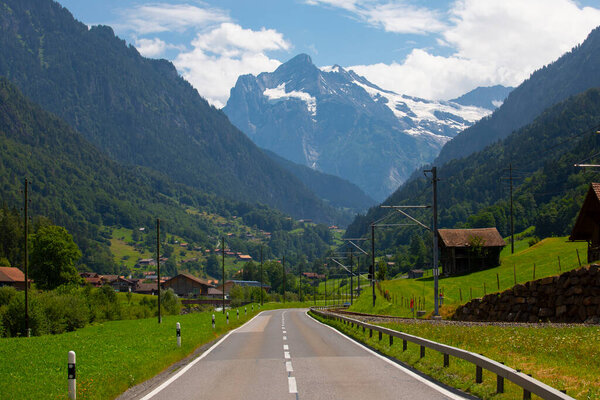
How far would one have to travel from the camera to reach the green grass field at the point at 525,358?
13.5 meters

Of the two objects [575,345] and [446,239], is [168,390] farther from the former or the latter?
[446,239]

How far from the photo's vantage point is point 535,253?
8275 centimetres

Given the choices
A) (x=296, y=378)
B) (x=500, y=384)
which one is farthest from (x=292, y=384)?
(x=500, y=384)

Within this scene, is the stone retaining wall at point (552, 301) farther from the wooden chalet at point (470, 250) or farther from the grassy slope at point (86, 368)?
the wooden chalet at point (470, 250)

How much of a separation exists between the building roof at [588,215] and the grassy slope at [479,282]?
9112 mm

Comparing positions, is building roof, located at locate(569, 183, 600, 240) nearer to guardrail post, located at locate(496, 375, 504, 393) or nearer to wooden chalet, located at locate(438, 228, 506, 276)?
guardrail post, located at locate(496, 375, 504, 393)

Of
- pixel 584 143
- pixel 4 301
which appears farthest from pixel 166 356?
pixel 584 143

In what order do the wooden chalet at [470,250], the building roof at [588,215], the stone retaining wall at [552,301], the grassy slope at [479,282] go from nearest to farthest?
the stone retaining wall at [552,301] → the building roof at [588,215] → the grassy slope at [479,282] → the wooden chalet at [470,250]

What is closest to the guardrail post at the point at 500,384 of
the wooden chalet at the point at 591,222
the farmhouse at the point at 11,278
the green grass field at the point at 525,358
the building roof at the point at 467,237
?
the green grass field at the point at 525,358

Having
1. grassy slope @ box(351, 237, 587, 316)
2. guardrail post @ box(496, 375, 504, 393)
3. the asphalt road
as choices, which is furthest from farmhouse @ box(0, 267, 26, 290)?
guardrail post @ box(496, 375, 504, 393)

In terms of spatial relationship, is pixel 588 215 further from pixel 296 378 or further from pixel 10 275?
pixel 10 275

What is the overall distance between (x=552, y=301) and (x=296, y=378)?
20254mm

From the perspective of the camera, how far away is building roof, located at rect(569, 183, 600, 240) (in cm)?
4200

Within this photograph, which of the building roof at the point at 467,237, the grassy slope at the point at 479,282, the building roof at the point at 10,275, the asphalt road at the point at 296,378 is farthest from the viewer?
the building roof at the point at 10,275
